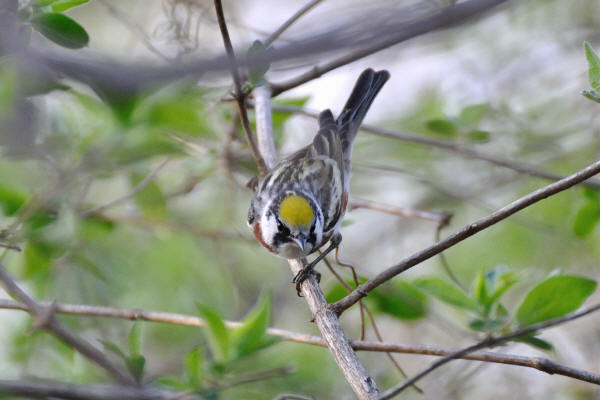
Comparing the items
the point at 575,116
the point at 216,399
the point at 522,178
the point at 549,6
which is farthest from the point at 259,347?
the point at 549,6

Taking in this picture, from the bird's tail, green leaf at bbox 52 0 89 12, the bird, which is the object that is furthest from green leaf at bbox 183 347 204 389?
the bird's tail

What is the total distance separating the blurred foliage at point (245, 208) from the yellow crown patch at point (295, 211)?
0.35 m

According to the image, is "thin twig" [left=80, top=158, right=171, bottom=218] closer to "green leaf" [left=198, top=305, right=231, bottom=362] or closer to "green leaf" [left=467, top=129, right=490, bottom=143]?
"green leaf" [left=198, top=305, right=231, bottom=362]

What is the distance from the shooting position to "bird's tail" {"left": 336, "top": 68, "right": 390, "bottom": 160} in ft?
15.8

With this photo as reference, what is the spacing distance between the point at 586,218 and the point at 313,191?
1.80 meters

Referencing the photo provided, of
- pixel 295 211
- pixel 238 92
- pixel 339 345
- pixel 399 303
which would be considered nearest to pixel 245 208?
pixel 295 211

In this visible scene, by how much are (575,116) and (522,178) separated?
725mm

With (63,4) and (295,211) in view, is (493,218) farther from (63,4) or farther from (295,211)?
(295,211)

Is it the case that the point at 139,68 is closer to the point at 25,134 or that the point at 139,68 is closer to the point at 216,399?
the point at 25,134

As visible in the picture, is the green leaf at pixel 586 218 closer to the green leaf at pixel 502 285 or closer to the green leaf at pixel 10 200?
the green leaf at pixel 502 285

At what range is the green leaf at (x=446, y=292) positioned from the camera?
250 centimetres

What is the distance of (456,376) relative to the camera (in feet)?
12.7

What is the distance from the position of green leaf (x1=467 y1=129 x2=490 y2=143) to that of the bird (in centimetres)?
90

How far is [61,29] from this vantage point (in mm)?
2348
